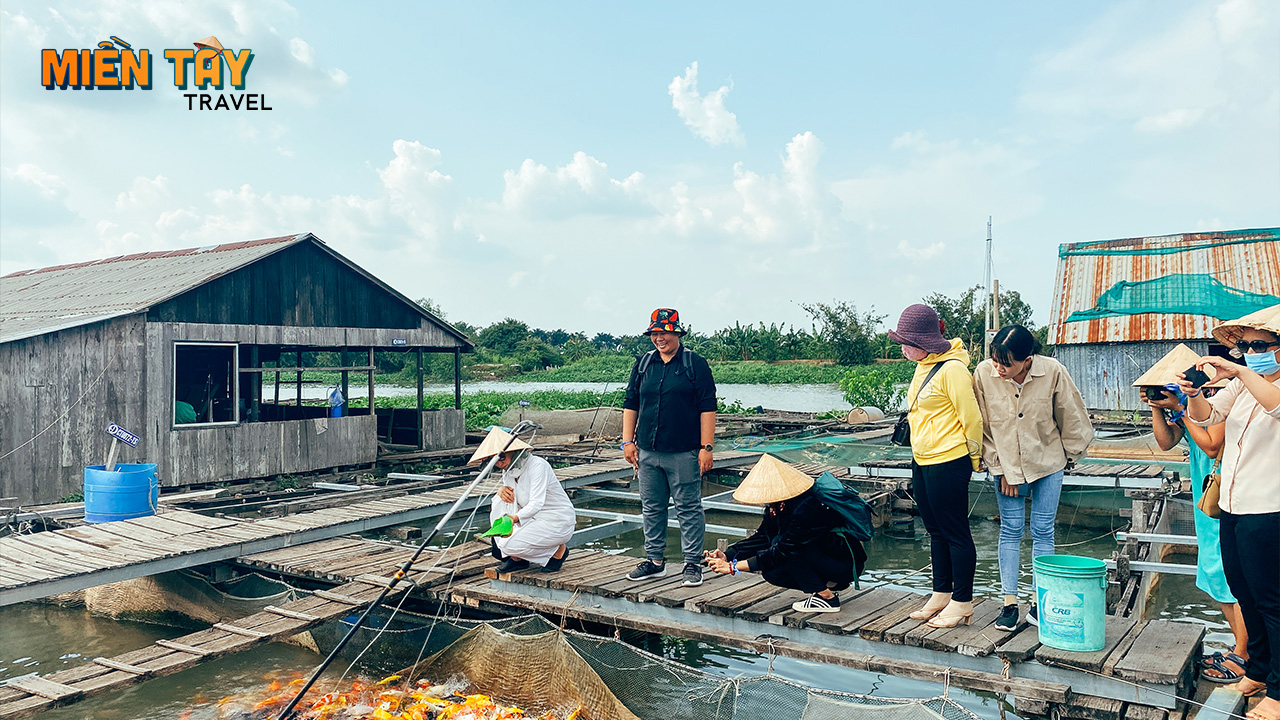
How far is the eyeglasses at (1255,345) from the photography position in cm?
333

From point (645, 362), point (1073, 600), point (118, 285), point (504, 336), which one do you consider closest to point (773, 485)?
point (645, 362)

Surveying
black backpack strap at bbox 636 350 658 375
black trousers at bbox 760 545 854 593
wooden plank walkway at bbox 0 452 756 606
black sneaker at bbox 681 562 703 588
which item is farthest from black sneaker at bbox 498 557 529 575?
black trousers at bbox 760 545 854 593

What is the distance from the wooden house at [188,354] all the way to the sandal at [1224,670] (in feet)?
37.4

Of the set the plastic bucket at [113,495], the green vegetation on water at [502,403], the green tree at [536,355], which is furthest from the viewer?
the green tree at [536,355]

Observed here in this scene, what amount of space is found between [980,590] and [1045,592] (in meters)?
4.39

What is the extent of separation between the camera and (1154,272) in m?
19.2

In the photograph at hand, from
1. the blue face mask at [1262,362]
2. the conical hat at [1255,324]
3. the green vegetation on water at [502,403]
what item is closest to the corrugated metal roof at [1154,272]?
the green vegetation on water at [502,403]

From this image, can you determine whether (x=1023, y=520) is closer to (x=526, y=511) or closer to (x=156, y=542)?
(x=526, y=511)

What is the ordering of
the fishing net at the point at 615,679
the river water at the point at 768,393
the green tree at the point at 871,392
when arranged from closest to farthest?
the fishing net at the point at 615,679, the green tree at the point at 871,392, the river water at the point at 768,393

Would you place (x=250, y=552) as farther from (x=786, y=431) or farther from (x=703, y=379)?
(x=786, y=431)

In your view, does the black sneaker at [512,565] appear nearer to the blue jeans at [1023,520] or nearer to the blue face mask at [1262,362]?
the blue jeans at [1023,520]

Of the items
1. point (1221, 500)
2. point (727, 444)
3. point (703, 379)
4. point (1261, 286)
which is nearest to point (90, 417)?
point (703, 379)

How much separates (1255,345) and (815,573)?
8.13ft

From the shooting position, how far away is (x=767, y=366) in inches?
1738
